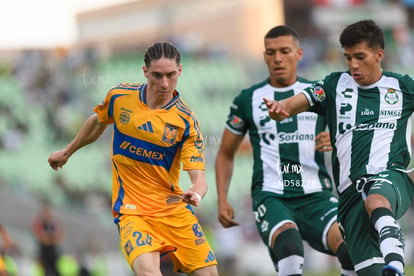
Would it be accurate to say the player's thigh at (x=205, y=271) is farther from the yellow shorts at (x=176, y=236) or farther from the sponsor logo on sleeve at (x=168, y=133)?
the sponsor logo on sleeve at (x=168, y=133)

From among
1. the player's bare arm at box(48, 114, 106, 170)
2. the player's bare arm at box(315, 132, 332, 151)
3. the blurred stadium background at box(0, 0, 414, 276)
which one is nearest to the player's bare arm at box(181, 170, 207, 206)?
the player's bare arm at box(48, 114, 106, 170)

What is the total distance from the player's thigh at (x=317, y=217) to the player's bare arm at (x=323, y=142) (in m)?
0.44

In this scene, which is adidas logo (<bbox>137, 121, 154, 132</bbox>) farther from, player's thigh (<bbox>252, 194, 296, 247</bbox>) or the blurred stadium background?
the blurred stadium background

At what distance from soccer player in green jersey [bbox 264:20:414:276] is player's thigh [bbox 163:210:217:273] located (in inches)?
46.2

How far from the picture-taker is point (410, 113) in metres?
5.86

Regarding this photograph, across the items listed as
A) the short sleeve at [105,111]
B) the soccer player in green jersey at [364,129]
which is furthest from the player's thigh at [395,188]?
the short sleeve at [105,111]

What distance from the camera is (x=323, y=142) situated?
6.89 meters

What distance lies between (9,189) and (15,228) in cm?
122

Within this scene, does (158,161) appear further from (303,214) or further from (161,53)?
(303,214)

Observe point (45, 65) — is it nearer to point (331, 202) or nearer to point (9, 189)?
point (9, 189)

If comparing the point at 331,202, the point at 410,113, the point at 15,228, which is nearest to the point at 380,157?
the point at 410,113

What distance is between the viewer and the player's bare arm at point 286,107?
5.66 metres

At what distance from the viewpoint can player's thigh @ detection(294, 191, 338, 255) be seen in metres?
6.79

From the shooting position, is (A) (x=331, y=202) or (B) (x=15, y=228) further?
(B) (x=15, y=228)
